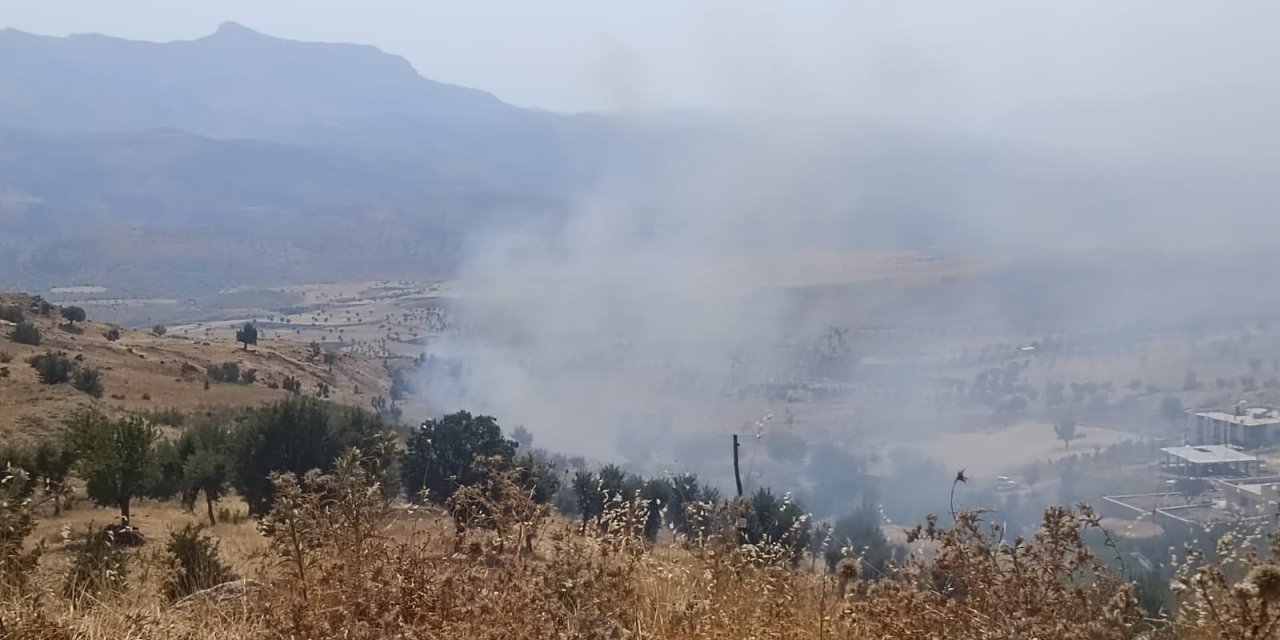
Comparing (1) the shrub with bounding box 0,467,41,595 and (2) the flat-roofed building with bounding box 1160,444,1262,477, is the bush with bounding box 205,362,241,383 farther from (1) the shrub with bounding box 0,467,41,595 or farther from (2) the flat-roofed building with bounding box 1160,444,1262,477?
(1) the shrub with bounding box 0,467,41,595

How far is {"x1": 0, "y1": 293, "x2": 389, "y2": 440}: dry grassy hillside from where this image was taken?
2523 cm

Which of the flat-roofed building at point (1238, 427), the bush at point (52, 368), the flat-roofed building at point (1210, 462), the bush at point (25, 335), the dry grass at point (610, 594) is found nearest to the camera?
the dry grass at point (610, 594)

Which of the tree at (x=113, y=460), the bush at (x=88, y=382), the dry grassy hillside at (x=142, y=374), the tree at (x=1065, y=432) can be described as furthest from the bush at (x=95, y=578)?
the tree at (x=1065, y=432)

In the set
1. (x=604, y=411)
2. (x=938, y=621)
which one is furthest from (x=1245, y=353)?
(x=938, y=621)

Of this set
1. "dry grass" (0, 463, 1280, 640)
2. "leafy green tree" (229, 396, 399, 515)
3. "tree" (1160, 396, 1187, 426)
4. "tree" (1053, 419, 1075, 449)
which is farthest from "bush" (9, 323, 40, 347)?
"tree" (1160, 396, 1187, 426)

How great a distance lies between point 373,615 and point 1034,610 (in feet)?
7.20

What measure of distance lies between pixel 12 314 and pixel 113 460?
33315 millimetres

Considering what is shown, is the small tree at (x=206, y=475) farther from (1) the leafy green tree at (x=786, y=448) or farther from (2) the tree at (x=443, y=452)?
(1) the leafy green tree at (x=786, y=448)

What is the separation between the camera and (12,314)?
129ft

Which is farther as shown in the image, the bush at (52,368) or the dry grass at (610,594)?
the bush at (52,368)

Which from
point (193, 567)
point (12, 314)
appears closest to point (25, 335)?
point (12, 314)

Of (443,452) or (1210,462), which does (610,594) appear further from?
(1210,462)

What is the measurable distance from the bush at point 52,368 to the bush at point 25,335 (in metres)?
5.24

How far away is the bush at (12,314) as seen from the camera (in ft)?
126
